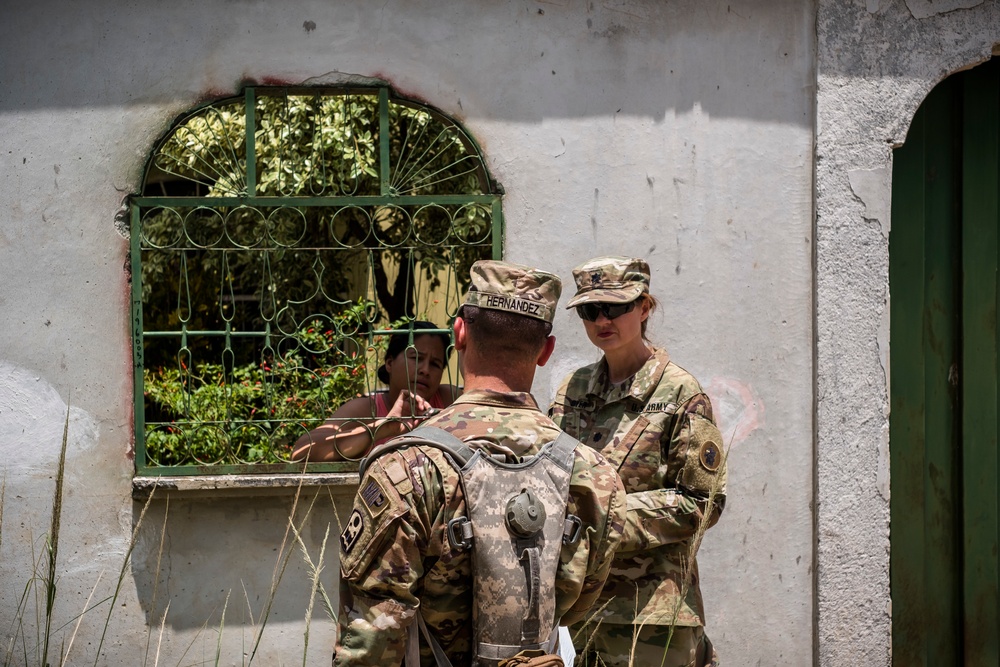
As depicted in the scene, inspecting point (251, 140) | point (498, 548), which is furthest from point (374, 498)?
point (251, 140)

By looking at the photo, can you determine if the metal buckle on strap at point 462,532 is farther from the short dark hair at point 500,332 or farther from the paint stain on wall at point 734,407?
the paint stain on wall at point 734,407

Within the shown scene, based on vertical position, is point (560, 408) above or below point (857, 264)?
below

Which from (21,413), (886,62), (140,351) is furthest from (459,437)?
(886,62)

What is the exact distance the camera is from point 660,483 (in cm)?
301

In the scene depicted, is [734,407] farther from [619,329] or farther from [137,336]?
[137,336]

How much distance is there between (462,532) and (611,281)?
122 centimetres

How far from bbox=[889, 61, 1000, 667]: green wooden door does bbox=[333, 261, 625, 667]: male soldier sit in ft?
8.28

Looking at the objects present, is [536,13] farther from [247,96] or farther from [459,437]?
[459,437]

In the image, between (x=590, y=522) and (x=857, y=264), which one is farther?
(x=857, y=264)

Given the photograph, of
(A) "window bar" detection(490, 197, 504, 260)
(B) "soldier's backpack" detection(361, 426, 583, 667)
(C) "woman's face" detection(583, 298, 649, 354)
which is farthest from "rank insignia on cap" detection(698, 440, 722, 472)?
(A) "window bar" detection(490, 197, 504, 260)

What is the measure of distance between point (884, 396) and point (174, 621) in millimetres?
2919

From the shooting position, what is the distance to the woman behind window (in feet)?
13.2

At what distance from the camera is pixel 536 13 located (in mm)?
4027

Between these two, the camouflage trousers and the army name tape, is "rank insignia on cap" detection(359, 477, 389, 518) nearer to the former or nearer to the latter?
the army name tape
